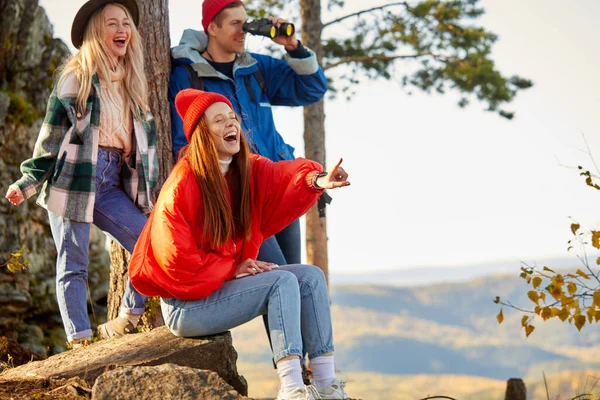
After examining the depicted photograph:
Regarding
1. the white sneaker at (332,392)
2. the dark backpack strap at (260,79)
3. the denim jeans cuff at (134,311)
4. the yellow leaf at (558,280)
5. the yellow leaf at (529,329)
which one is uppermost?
the dark backpack strap at (260,79)

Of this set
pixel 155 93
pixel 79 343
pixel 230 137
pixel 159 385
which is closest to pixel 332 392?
pixel 159 385

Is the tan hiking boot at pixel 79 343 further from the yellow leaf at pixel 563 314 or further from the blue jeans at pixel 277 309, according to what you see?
the yellow leaf at pixel 563 314

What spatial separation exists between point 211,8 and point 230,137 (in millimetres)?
1379

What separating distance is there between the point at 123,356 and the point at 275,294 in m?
1.12

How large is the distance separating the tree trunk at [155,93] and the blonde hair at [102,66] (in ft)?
1.62

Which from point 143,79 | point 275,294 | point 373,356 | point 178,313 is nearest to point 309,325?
point 275,294

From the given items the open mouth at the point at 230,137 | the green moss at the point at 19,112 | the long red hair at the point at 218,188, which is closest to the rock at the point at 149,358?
the long red hair at the point at 218,188

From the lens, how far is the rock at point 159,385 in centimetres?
367

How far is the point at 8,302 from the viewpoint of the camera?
8375mm

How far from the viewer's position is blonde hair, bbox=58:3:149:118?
4816 millimetres

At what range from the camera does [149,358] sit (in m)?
4.22

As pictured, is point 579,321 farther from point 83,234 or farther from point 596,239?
point 83,234

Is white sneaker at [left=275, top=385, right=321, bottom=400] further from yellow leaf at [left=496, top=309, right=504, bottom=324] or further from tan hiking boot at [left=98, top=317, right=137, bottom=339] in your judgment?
tan hiking boot at [left=98, top=317, right=137, bottom=339]

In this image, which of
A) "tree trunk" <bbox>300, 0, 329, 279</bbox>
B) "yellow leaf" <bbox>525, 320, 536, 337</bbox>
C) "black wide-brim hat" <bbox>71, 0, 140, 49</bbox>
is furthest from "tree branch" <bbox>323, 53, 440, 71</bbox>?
"yellow leaf" <bbox>525, 320, 536, 337</bbox>
